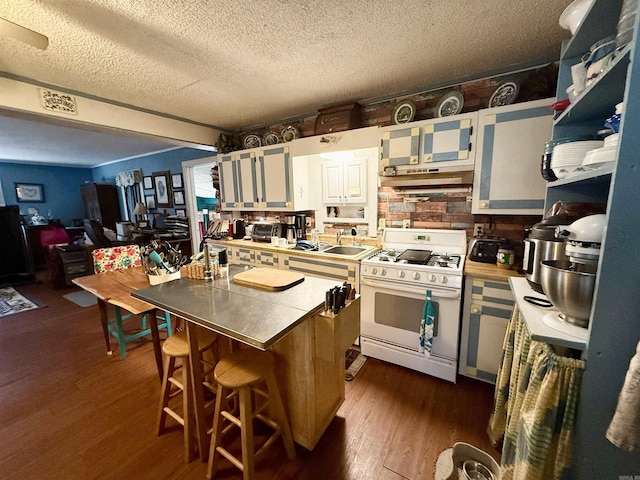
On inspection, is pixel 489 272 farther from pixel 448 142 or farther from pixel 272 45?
pixel 272 45

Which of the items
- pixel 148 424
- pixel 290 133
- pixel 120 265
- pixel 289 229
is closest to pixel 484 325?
pixel 289 229

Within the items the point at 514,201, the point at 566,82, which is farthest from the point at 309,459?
the point at 566,82

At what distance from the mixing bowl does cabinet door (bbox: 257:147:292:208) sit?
A: 8.31 feet

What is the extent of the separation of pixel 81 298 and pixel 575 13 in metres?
5.75

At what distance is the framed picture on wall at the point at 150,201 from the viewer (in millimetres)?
5285

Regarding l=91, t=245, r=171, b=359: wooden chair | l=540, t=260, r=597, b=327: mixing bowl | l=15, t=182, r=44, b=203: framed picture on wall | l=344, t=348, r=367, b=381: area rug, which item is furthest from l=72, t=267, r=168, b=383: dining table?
l=15, t=182, r=44, b=203: framed picture on wall

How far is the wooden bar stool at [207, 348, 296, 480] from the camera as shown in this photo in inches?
47.3

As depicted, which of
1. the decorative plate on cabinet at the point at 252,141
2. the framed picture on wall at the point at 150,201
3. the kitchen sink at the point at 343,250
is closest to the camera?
the kitchen sink at the point at 343,250

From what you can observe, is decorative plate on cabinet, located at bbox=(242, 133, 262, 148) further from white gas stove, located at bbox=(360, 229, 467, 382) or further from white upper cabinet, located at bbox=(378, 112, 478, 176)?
white gas stove, located at bbox=(360, 229, 467, 382)

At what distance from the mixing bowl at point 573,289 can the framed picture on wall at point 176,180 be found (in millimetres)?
5196

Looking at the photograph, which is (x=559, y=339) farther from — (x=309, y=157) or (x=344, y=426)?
(x=309, y=157)

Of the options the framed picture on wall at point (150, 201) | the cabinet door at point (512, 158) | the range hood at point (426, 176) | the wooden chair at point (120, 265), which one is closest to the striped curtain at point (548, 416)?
the cabinet door at point (512, 158)

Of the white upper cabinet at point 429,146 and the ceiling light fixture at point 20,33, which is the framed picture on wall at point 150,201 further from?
the white upper cabinet at point 429,146

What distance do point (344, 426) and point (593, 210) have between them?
1.92 meters
